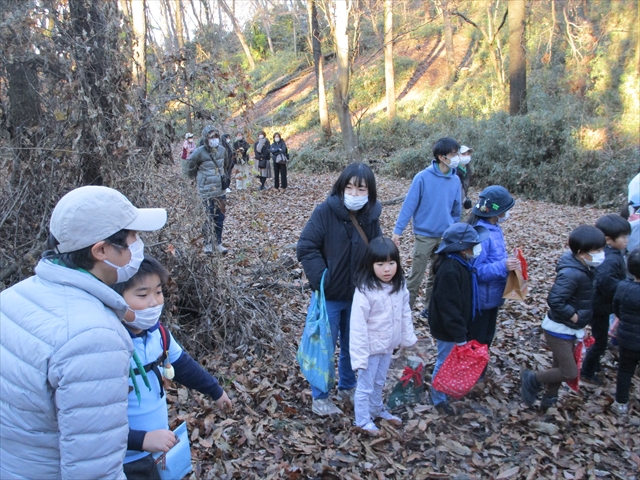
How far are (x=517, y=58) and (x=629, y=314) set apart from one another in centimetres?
1551

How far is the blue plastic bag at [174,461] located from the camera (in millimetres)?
2154

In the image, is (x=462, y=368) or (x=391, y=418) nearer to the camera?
(x=462, y=368)

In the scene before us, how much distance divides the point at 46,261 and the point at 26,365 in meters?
0.38

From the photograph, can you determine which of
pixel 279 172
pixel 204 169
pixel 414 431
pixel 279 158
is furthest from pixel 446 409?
pixel 279 172

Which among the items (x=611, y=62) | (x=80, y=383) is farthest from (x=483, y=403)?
(x=611, y=62)

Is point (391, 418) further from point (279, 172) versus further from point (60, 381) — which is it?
point (279, 172)

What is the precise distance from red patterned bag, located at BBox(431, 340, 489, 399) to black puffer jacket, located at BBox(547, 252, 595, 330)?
698 mm

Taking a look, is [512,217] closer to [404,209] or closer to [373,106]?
[404,209]

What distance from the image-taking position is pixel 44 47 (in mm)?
4469

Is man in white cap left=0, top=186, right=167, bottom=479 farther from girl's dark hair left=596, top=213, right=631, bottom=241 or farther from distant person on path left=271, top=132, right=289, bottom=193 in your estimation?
distant person on path left=271, top=132, right=289, bottom=193

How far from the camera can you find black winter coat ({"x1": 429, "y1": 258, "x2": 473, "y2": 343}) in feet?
12.8

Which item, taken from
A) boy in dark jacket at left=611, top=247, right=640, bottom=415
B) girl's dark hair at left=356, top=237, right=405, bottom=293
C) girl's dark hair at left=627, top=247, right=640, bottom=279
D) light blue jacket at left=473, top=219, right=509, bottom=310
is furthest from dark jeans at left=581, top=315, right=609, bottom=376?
girl's dark hair at left=356, top=237, right=405, bottom=293

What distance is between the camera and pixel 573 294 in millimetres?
3936

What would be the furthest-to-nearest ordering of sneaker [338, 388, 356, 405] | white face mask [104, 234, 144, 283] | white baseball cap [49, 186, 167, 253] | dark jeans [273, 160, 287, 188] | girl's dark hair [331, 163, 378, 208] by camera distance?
dark jeans [273, 160, 287, 188] < sneaker [338, 388, 356, 405] < girl's dark hair [331, 163, 378, 208] < white face mask [104, 234, 144, 283] < white baseball cap [49, 186, 167, 253]
